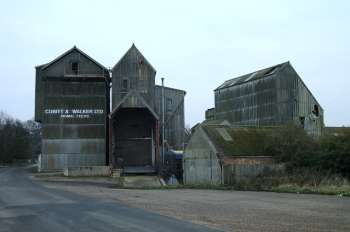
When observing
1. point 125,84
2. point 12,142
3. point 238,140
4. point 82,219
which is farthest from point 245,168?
point 12,142

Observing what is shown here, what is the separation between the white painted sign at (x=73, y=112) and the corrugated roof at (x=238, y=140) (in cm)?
1797

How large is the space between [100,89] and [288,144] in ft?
83.8

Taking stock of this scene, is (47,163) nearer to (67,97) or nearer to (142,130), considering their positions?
(67,97)

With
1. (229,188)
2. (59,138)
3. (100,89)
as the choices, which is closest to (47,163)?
(59,138)

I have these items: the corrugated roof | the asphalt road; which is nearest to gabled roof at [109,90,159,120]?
the corrugated roof

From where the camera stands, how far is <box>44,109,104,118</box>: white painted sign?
57.4 meters

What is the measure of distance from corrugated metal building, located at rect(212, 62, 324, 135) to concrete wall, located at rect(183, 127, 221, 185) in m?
17.0

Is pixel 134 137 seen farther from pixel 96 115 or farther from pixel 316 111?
pixel 316 111

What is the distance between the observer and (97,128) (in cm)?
5772

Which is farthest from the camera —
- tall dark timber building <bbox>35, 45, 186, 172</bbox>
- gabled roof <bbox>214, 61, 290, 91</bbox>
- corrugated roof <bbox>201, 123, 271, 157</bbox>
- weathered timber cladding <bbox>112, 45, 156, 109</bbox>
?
gabled roof <bbox>214, 61, 290, 91</bbox>

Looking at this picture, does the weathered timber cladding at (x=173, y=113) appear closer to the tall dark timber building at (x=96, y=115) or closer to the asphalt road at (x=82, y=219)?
the tall dark timber building at (x=96, y=115)

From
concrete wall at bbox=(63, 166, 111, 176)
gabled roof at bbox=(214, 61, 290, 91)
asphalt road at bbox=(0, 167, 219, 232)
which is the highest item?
gabled roof at bbox=(214, 61, 290, 91)

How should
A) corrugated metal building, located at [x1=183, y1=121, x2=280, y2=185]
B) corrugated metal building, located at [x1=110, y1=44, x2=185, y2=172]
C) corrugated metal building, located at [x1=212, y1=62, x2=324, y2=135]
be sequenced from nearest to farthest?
corrugated metal building, located at [x1=183, y1=121, x2=280, y2=185]
corrugated metal building, located at [x1=110, y1=44, x2=185, y2=172]
corrugated metal building, located at [x1=212, y1=62, x2=324, y2=135]

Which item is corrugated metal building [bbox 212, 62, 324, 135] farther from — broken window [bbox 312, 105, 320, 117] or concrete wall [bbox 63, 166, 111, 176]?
concrete wall [bbox 63, 166, 111, 176]
